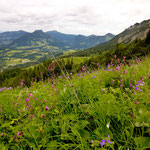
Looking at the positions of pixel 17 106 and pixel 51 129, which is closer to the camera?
pixel 51 129

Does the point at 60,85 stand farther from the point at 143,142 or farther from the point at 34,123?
the point at 143,142

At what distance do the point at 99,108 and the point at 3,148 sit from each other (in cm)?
172

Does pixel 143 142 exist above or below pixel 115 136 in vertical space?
above

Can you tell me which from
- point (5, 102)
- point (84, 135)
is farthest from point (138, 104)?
point (5, 102)

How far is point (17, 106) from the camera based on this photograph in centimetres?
355

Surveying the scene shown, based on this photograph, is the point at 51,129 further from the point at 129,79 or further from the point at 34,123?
the point at 129,79

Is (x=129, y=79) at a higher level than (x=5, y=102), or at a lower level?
higher

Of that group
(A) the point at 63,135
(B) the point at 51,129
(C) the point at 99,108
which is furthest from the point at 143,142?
(B) the point at 51,129

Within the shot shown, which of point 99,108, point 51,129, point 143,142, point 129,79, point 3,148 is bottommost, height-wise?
point 3,148

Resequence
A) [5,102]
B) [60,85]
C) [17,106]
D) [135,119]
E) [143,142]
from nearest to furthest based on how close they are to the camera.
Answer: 1. [143,142]
2. [135,119]
3. [17,106]
4. [5,102]
5. [60,85]

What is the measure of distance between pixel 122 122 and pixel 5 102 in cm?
357

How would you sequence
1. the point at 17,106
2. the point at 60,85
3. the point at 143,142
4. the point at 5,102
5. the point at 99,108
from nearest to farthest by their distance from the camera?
the point at 143,142 → the point at 99,108 → the point at 17,106 → the point at 5,102 → the point at 60,85

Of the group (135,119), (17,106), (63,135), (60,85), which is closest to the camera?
(135,119)

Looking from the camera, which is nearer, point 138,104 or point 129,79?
point 138,104
